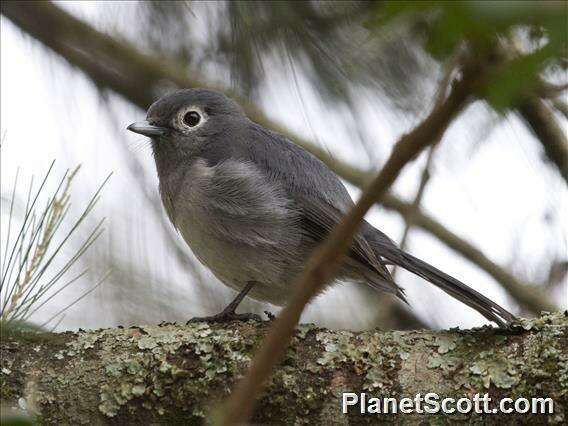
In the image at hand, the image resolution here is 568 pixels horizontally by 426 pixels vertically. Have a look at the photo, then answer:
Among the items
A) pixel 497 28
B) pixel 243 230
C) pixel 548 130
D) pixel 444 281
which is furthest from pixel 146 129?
pixel 497 28

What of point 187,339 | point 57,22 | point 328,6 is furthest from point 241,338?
point 57,22

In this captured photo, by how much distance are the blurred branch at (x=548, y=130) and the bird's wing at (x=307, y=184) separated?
0.85 meters

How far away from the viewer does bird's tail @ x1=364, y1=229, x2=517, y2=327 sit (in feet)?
9.18

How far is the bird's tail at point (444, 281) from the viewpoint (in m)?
2.80

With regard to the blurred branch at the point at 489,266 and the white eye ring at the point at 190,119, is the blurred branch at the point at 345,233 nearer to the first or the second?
the blurred branch at the point at 489,266

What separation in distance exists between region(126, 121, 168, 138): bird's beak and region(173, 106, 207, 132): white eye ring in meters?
0.09

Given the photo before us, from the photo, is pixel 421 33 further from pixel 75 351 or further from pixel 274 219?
pixel 75 351

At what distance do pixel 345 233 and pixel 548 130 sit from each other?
8.72 ft

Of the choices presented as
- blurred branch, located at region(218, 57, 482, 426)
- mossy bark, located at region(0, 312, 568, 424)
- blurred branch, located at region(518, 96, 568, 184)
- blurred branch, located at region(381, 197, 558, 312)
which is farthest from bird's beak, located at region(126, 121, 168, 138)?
blurred branch, located at region(218, 57, 482, 426)

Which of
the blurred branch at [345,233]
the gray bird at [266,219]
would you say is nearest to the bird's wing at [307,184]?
the gray bird at [266,219]

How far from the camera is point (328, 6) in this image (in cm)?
363

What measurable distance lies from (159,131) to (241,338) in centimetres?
149

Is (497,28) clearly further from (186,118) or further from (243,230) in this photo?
(186,118)

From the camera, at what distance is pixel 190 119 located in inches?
157
